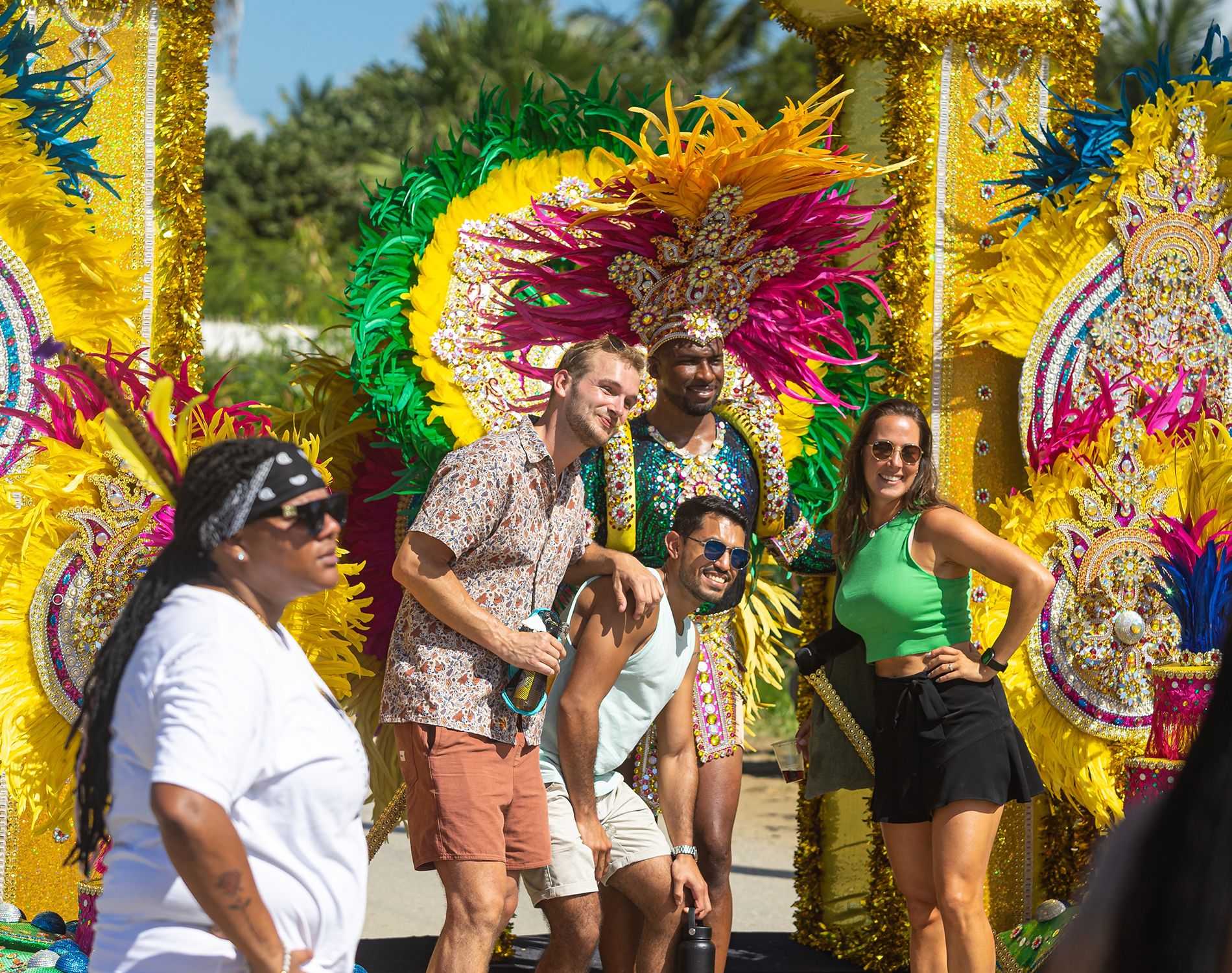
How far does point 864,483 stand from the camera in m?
3.86

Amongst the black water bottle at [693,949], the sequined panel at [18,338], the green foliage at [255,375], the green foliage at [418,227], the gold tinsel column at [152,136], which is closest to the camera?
the black water bottle at [693,949]

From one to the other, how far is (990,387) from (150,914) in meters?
3.68

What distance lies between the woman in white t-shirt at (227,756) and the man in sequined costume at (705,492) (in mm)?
1946

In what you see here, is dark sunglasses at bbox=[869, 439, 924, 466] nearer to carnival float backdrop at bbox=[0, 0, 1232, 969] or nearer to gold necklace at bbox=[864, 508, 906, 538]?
gold necklace at bbox=[864, 508, 906, 538]

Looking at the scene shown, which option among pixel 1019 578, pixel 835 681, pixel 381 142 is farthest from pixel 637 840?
pixel 381 142

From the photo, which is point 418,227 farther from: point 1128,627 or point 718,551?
point 1128,627

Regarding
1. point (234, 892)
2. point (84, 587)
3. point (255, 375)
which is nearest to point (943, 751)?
point (234, 892)

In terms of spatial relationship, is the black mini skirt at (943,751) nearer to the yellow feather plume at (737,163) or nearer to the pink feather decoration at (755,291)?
the pink feather decoration at (755,291)

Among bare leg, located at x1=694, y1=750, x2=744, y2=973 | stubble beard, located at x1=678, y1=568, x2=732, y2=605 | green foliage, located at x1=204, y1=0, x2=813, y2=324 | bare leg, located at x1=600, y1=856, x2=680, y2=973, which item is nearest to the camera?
bare leg, located at x1=600, y1=856, x2=680, y2=973

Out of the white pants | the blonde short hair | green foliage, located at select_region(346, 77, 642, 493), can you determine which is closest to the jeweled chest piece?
the blonde short hair

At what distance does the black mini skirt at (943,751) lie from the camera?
11.6 ft

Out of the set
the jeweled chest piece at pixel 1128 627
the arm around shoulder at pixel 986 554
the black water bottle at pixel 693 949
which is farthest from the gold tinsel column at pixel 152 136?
the jeweled chest piece at pixel 1128 627

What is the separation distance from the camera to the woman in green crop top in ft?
11.6

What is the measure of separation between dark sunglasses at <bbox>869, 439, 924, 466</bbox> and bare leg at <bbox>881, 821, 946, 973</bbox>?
92 centimetres
